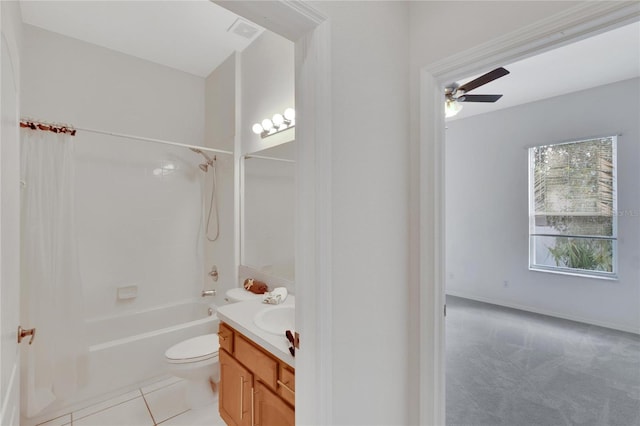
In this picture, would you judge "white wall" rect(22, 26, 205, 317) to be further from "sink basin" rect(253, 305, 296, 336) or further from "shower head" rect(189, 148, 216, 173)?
"sink basin" rect(253, 305, 296, 336)

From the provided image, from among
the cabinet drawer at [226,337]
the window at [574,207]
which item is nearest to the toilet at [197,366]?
the cabinet drawer at [226,337]

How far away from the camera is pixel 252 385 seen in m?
1.46

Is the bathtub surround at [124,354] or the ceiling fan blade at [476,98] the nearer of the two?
the bathtub surround at [124,354]

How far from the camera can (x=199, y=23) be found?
228cm

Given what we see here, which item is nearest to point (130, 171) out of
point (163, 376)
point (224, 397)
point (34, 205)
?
point (34, 205)

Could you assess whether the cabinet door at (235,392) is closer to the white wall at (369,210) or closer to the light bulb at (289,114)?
the white wall at (369,210)

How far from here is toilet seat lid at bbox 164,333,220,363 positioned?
6.27ft

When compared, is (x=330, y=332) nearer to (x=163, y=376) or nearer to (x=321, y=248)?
(x=321, y=248)

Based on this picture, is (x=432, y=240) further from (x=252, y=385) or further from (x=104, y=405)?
(x=104, y=405)

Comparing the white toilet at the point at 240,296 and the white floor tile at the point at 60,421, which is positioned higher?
the white toilet at the point at 240,296

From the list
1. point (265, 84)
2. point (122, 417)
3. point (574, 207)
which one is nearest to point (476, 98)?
point (265, 84)

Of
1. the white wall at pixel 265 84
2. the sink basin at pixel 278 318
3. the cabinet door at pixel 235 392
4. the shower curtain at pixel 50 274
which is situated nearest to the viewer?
the cabinet door at pixel 235 392

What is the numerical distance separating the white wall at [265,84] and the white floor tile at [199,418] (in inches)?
80.1

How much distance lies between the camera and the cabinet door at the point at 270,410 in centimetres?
123
